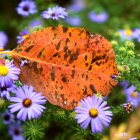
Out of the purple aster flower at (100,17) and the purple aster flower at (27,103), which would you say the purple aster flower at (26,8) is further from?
the purple aster flower at (100,17)

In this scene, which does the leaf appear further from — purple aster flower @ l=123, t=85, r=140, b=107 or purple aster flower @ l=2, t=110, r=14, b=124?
purple aster flower @ l=123, t=85, r=140, b=107

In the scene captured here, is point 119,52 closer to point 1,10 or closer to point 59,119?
point 59,119

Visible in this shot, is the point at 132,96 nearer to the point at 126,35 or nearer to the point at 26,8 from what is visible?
the point at 126,35

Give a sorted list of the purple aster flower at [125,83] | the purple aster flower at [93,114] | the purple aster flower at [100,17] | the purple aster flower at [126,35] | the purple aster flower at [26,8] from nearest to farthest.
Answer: the purple aster flower at [93,114]
the purple aster flower at [125,83]
the purple aster flower at [26,8]
the purple aster flower at [126,35]
the purple aster flower at [100,17]

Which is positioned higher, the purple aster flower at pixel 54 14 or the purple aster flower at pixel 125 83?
the purple aster flower at pixel 54 14

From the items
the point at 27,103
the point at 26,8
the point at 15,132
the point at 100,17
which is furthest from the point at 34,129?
the point at 100,17

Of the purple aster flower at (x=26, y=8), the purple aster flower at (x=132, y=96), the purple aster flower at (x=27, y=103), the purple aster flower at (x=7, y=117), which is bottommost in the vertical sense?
the purple aster flower at (x=27, y=103)

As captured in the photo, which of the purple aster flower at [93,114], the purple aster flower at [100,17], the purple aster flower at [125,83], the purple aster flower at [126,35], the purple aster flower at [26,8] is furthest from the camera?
the purple aster flower at [100,17]

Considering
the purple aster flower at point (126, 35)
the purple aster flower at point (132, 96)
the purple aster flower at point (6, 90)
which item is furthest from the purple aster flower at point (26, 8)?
the purple aster flower at point (6, 90)
